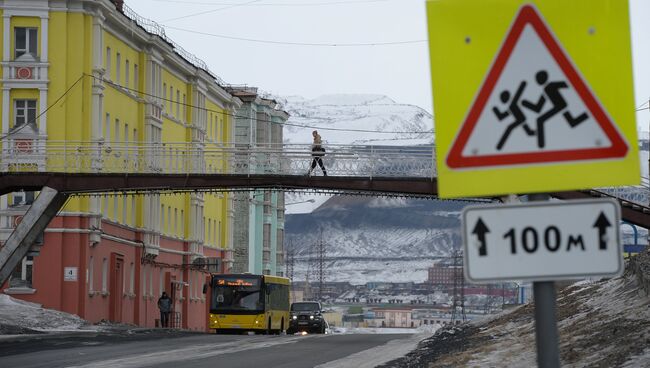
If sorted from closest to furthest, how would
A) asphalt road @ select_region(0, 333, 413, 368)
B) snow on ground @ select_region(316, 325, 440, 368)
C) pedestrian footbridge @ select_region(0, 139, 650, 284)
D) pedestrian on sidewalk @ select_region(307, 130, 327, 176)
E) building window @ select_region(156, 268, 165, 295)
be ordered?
asphalt road @ select_region(0, 333, 413, 368)
snow on ground @ select_region(316, 325, 440, 368)
pedestrian footbridge @ select_region(0, 139, 650, 284)
pedestrian on sidewalk @ select_region(307, 130, 327, 176)
building window @ select_region(156, 268, 165, 295)

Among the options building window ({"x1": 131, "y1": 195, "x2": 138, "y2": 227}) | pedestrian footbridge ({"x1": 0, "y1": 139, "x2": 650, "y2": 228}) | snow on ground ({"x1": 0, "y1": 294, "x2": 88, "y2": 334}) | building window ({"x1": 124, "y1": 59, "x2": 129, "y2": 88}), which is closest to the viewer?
snow on ground ({"x1": 0, "y1": 294, "x2": 88, "y2": 334})

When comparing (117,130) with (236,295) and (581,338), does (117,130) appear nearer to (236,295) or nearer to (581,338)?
(236,295)

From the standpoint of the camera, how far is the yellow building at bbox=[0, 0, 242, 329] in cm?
5816

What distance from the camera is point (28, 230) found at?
4950 cm

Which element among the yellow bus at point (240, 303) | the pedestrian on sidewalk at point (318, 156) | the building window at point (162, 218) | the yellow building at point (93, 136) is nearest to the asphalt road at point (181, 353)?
the pedestrian on sidewalk at point (318, 156)

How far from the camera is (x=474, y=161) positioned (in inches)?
218

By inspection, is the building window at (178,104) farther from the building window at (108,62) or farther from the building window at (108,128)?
the building window at (108,62)

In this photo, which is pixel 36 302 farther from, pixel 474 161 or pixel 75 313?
pixel 474 161

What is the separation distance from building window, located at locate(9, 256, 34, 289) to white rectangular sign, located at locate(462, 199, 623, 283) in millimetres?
54643

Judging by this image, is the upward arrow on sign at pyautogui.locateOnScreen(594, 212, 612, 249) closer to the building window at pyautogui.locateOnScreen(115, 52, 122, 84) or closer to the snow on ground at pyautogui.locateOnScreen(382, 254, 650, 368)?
the snow on ground at pyautogui.locateOnScreen(382, 254, 650, 368)

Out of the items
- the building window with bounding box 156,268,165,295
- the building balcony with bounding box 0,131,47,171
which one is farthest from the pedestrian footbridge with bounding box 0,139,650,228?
the building window with bounding box 156,268,165,295

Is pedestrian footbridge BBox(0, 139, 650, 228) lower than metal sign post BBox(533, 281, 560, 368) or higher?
higher

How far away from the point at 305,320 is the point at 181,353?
49.0m

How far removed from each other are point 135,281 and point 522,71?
6579 cm
